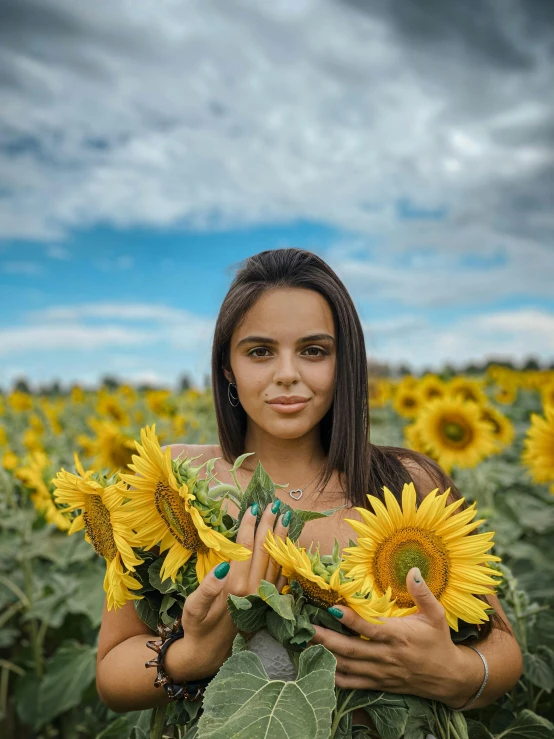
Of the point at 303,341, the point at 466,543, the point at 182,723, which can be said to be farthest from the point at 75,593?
the point at 466,543

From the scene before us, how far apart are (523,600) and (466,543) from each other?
3.06 ft

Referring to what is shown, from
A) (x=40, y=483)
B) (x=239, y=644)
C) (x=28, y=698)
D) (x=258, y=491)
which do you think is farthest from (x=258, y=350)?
(x=28, y=698)

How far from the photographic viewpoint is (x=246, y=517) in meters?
1.35

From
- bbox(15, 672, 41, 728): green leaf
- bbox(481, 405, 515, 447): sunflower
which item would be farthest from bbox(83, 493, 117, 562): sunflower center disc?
bbox(481, 405, 515, 447): sunflower

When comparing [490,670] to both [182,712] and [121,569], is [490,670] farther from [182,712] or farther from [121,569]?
[121,569]

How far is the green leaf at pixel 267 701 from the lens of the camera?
117 centimetres

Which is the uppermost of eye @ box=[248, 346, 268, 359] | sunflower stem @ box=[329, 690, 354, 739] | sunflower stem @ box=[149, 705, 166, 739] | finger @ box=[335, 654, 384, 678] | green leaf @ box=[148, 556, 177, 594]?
eye @ box=[248, 346, 268, 359]

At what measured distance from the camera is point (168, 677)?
150 cm

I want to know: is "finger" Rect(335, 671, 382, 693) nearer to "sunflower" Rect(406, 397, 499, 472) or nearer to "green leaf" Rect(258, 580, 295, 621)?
"green leaf" Rect(258, 580, 295, 621)

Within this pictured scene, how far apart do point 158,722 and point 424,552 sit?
72 centimetres

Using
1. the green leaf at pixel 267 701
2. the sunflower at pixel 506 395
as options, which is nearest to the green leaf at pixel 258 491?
the green leaf at pixel 267 701

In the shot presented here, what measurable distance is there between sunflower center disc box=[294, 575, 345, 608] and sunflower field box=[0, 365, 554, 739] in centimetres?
4

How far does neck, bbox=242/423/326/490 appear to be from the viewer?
1.93 m

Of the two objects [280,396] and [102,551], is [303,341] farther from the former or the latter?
[102,551]
